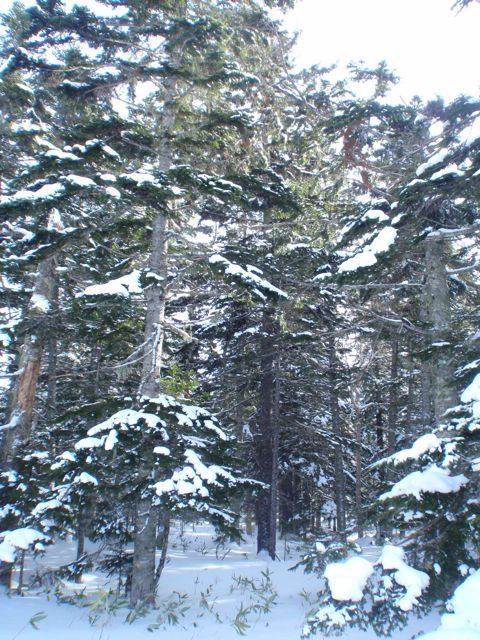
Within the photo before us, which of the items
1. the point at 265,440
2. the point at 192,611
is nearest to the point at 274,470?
the point at 265,440

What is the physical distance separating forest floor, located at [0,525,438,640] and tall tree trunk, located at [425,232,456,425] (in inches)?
162

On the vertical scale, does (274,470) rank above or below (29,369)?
below

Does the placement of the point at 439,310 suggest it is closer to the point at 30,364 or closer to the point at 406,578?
the point at 406,578

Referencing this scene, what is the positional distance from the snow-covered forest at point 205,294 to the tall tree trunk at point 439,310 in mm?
56

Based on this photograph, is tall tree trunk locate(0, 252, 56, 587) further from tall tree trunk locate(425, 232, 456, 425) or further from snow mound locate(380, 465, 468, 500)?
tall tree trunk locate(425, 232, 456, 425)

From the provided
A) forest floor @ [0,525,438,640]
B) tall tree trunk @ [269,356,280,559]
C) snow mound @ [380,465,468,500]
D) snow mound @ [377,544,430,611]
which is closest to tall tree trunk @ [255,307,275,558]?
tall tree trunk @ [269,356,280,559]

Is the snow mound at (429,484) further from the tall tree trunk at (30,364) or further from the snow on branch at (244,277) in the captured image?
the tall tree trunk at (30,364)

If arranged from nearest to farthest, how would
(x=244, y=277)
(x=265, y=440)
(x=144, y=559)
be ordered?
(x=244, y=277) → (x=144, y=559) → (x=265, y=440)

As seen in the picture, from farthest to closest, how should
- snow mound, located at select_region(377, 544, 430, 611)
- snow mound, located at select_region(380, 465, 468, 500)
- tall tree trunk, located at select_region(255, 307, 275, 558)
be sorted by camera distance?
tall tree trunk, located at select_region(255, 307, 275, 558), snow mound, located at select_region(380, 465, 468, 500), snow mound, located at select_region(377, 544, 430, 611)

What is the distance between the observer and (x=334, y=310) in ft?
53.3

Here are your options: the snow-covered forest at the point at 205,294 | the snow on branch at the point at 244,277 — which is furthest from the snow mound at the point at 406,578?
the snow on branch at the point at 244,277

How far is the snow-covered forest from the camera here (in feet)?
19.8

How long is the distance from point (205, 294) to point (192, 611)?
24.3 feet

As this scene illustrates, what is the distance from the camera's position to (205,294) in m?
11.7
